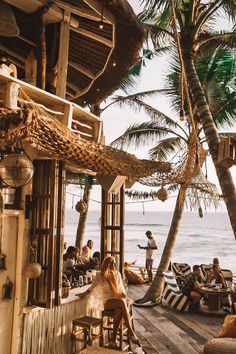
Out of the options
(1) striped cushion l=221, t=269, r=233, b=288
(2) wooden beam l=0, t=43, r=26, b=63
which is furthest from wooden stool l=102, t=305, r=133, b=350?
(1) striped cushion l=221, t=269, r=233, b=288

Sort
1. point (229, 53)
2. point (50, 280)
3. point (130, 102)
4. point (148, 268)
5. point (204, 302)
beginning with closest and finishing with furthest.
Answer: point (50, 280) < point (204, 302) < point (229, 53) < point (148, 268) < point (130, 102)

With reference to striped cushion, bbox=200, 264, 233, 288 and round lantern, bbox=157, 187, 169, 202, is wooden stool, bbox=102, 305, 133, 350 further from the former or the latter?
striped cushion, bbox=200, 264, 233, 288

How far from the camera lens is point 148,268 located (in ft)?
47.4

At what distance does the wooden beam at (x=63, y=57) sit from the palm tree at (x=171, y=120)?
4.16 metres

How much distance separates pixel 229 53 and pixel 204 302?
24.6ft

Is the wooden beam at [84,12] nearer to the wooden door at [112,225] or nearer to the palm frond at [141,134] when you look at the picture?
the wooden door at [112,225]

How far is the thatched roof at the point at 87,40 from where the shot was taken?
241 inches

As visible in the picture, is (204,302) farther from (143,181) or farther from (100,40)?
(100,40)

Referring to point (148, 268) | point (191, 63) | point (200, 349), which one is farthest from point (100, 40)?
point (148, 268)

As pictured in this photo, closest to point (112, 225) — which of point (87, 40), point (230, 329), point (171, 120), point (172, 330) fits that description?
point (172, 330)

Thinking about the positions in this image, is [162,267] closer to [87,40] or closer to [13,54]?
[87,40]

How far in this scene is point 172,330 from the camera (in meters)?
8.36

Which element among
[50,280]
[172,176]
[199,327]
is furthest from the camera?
[199,327]

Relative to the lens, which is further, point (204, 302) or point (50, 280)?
point (204, 302)
